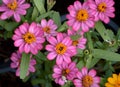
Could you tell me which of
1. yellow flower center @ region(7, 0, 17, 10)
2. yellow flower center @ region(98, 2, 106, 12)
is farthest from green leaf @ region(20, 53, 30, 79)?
yellow flower center @ region(98, 2, 106, 12)

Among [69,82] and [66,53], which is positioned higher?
[66,53]

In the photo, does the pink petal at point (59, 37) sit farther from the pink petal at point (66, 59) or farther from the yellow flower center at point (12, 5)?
the yellow flower center at point (12, 5)

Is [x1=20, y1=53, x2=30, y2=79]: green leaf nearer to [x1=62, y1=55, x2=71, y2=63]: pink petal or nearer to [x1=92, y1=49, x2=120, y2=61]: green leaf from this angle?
[x1=62, y1=55, x2=71, y2=63]: pink petal

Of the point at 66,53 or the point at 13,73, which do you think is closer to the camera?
the point at 66,53

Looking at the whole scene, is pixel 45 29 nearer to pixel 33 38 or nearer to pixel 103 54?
pixel 33 38

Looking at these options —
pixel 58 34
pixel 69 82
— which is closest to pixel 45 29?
pixel 58 34

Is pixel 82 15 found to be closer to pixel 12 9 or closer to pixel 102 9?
pixel 102 9
